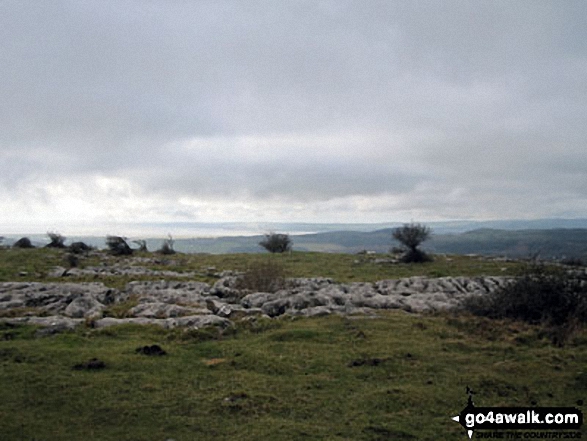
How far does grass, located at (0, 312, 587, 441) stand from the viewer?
8.60 m

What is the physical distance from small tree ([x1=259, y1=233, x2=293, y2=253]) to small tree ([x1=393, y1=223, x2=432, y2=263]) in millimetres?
21074

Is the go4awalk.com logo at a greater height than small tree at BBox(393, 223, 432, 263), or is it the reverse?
small tree at BBox(393, 223, 432, 263)

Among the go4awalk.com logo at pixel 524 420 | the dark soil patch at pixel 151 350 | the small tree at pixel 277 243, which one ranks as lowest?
the go4awalk.com logo at pixel 524 420

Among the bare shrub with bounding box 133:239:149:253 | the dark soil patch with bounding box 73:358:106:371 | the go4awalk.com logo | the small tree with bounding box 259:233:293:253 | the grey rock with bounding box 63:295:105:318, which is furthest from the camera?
the small tree with bounding box 259:233:293:253

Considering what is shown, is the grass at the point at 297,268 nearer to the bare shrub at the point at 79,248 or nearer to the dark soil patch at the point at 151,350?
the bare shrub at the point at 79,248

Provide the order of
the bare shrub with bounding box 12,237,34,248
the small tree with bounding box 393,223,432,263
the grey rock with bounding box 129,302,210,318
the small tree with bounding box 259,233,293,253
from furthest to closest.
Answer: the small tree with bounding box 259,233,293,253 < the bare shrub with bounding box 12,237,34,248 < the small tree with bounding box 393,223,432,263 < the grey rock with bounding box 129,302,210,318

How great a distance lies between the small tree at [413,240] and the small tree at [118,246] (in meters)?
33.4

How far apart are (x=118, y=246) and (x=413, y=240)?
36.3 meters

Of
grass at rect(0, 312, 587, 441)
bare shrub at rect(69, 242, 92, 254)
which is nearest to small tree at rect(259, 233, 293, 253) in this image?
bare shrub at rect(69, 242, 92, 254)

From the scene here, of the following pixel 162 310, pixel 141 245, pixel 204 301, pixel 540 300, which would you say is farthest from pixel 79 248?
pixel 540 300

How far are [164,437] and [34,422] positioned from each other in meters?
2.75

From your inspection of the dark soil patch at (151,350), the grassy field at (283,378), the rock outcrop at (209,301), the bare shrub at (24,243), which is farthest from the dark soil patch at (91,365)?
the bare shrub at (24,243)

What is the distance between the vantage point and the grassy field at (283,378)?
8.62 meters

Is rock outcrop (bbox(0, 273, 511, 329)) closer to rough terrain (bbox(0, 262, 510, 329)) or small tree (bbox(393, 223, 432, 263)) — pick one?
rough terrain (bbox(0, 262, 510, 329))
